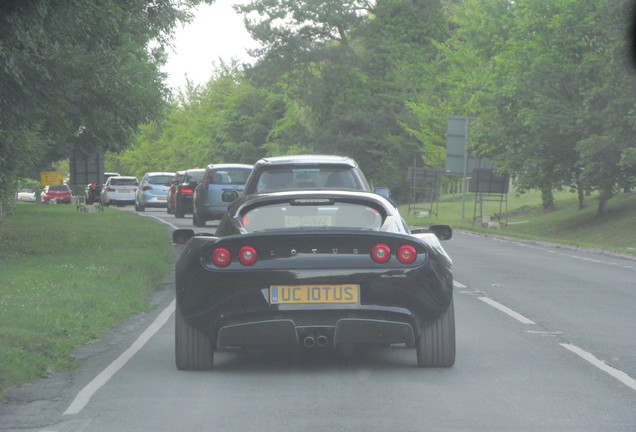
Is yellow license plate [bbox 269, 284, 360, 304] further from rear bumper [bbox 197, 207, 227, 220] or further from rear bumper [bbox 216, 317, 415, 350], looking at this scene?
rear bumper [bbox 197, 207, 227, 220]

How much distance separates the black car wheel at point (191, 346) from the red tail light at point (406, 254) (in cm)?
154

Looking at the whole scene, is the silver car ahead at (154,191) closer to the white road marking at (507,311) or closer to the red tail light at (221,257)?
the white road marking at (507,311)

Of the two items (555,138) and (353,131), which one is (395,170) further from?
(555,138)

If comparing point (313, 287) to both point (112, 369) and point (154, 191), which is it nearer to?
point (112, 369)

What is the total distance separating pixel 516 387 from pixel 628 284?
406 inches

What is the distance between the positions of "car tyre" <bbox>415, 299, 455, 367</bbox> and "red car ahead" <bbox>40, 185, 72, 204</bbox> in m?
71.5

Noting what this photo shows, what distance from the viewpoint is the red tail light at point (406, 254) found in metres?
8.16

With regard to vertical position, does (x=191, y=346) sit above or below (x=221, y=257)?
below

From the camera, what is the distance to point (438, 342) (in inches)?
335

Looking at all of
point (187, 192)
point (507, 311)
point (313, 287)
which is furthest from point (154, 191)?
point (313, 287)

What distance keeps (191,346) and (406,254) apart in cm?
171

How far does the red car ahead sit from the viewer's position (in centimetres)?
7816

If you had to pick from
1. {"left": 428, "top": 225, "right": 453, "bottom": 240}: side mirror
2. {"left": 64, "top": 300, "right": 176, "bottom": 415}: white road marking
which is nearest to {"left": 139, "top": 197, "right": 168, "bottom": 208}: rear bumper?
{"left": 64, "top": 300, "right": 176, "bottom": 415}: white road marking

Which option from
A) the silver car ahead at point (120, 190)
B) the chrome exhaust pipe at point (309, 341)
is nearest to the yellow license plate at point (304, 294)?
the chrome exhaust pipe at point (309, 341)
